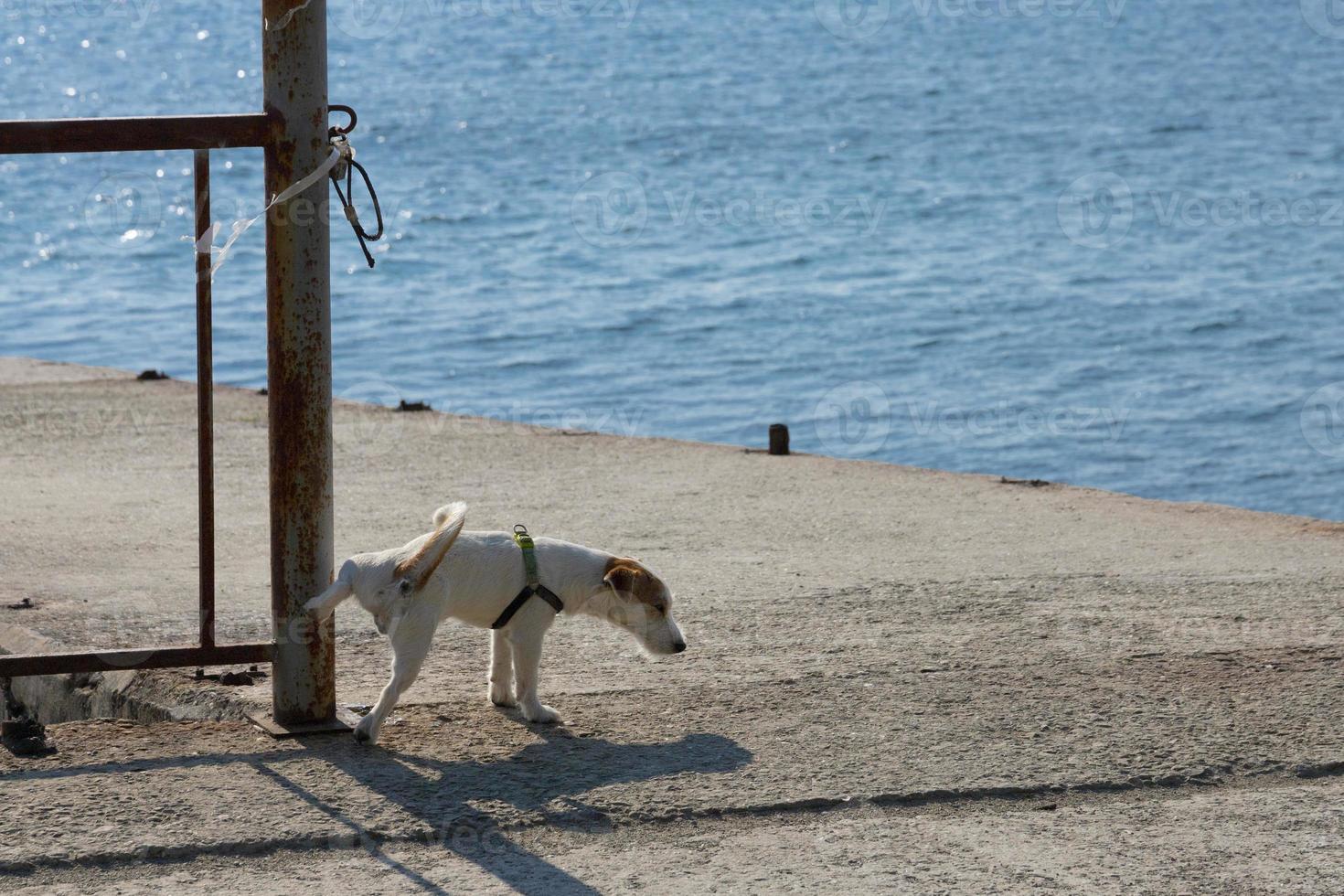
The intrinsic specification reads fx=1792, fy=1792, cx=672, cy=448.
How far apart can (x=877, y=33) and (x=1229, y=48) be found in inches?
536

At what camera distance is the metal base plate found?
5047 millimetres

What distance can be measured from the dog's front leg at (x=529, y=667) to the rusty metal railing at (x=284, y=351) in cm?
52

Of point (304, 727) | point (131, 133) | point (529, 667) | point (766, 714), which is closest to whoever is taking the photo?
point (131, 133)

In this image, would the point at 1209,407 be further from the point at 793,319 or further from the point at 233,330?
the point at 233,330

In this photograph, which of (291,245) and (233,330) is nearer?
(291,245)

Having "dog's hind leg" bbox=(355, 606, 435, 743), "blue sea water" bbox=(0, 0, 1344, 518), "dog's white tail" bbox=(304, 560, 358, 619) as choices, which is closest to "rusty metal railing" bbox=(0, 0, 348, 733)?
"dog's white tail" bbox=(304, 560, 358, 619)

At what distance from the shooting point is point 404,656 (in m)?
4.95

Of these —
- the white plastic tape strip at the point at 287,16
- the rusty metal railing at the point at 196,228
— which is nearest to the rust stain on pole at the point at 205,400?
the rusty metal railing at the point at 196,228

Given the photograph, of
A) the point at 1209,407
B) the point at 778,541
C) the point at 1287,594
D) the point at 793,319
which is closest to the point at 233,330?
the point at 793,319

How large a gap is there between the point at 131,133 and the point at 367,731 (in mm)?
1731

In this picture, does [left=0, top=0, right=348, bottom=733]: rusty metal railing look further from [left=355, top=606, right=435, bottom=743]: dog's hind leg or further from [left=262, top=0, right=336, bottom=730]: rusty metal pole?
[left=355, top=606, right=435, bottom=743]: dog's hind leg

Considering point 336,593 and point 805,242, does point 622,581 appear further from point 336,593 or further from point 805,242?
point 805,242

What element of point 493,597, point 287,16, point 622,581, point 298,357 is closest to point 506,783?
point 493,597

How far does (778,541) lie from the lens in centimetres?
784
